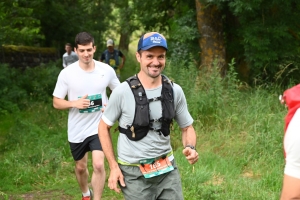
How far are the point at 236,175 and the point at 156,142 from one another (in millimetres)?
3517

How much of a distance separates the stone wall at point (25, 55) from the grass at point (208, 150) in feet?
20.1

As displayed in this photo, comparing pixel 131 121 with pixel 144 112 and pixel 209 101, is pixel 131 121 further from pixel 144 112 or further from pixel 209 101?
pixel 209 101

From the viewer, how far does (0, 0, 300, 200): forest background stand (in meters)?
7.48

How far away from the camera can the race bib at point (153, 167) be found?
409 centimetres

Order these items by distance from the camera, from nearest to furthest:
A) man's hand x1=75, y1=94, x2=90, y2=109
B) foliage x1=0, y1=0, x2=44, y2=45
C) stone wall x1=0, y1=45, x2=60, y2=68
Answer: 1. man's hand x1=75, y1=94, x2=90, y2=109
2. foliage x1=0, y1=0, x2=44, y2=45
3. stone wall x1=0, y1=45, x2=60, y2=68

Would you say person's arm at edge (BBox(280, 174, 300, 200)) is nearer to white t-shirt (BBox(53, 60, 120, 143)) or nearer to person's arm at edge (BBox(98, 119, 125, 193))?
person's arm at edge (BBox(98, 119, 125, 193))

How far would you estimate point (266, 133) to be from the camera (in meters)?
8.40

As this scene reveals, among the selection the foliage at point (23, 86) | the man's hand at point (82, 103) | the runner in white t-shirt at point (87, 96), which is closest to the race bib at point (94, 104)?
the runner in white t-shirt at point (87, 96)

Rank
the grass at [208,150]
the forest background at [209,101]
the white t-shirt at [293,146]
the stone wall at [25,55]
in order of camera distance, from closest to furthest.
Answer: the white t-shirt at [293,146] < the grass at [208,150] < the forest background at [209,101] < the stone wall at [25,55]

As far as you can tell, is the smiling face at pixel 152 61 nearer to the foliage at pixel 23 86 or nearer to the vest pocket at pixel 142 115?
the vest pocket at pixel 142 115

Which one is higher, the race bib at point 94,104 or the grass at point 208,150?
the race bib at point 94,104

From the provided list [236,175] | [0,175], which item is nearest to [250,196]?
[236,175]


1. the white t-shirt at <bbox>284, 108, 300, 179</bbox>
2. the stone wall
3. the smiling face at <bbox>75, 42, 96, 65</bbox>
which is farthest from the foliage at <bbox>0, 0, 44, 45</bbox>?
the white t-shirt at <bbox>284, 108, 300, 179</bbox>

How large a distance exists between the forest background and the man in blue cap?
7.44 ft
